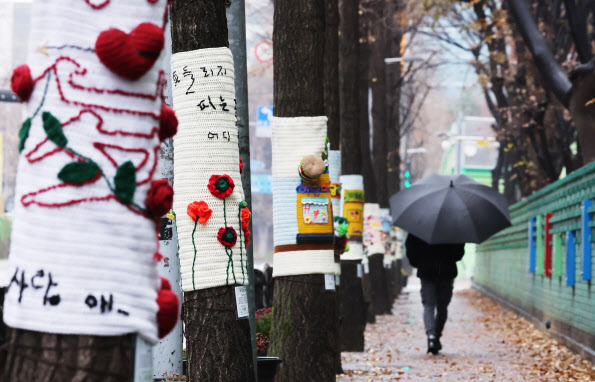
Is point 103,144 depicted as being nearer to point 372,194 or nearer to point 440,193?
point 440,193

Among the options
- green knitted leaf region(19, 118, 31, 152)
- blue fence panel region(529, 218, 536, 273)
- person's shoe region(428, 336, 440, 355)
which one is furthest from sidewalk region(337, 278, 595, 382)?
green knitted leaf region(19, 118, 31, 152)

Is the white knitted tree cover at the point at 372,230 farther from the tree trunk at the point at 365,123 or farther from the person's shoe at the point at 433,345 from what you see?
the person's shoe at the point at 433,345

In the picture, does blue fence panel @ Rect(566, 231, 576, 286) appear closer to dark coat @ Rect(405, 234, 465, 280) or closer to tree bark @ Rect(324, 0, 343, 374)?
dark coat @ Rect(405, 234, 465, 280)

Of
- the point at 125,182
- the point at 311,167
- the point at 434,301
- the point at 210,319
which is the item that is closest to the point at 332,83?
the point at 434,301

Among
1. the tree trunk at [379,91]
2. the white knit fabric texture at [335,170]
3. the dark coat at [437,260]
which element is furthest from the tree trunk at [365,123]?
the white knit fabric texture at [335,170]

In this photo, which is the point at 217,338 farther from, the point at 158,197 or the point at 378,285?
the point at 378,285

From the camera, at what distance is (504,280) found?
103 feet

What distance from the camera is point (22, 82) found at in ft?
9.58

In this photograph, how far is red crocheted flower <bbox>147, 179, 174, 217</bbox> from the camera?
293cm

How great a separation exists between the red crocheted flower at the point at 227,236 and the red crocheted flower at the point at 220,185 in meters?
0.23

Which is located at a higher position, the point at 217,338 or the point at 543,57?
the point at 543,57

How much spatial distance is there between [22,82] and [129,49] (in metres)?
0.34

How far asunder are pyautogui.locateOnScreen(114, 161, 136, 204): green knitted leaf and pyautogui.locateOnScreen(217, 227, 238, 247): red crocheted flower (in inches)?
128

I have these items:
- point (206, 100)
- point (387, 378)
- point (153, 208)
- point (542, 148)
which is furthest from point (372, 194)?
point (153, 208)
